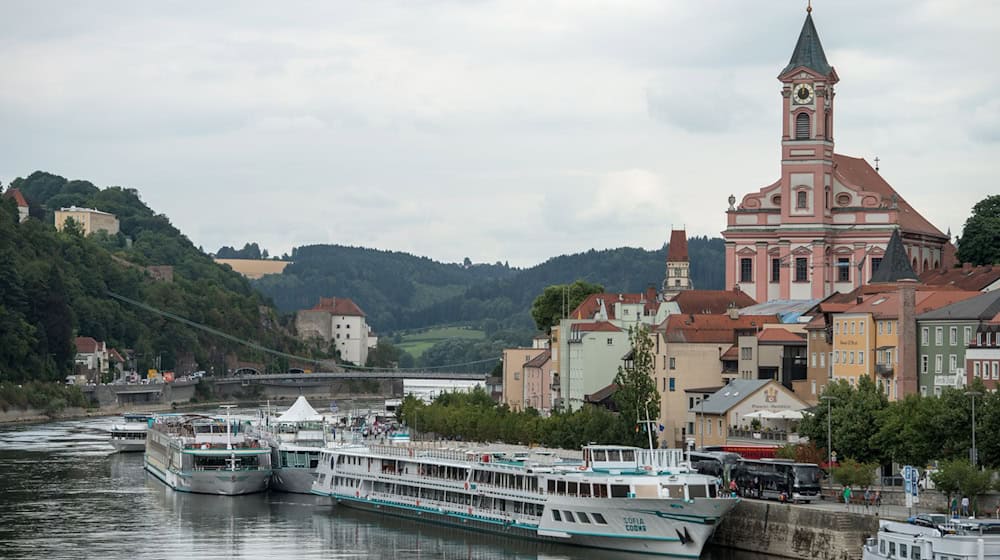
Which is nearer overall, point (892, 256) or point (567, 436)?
point (567, 436)

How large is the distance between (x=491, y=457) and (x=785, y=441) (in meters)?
16.1

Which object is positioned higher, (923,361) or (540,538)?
(923,361)

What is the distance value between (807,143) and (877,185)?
1156 centimetres

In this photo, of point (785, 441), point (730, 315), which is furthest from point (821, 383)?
point (730, 315)

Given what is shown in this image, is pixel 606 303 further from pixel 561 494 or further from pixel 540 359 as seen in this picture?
pixel 561 494

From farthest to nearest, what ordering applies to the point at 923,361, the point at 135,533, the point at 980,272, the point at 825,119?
the point at 825,119 → the point at 980,272 → the point at 923,361 → the point at 135,533

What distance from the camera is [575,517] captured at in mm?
67688

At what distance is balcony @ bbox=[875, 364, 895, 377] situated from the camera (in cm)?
8350

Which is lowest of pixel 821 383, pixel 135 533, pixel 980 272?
pixel 135 533

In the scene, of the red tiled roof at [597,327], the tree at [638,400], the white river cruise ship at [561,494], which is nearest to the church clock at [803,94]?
the red tiled roof at [597,327]

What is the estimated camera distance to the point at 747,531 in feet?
213

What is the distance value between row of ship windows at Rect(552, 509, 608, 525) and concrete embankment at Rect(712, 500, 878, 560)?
4.28 meters

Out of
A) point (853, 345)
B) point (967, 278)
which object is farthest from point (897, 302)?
point (967, 278)

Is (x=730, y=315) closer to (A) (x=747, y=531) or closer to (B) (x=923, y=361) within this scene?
(B) (x=923, y=361)
